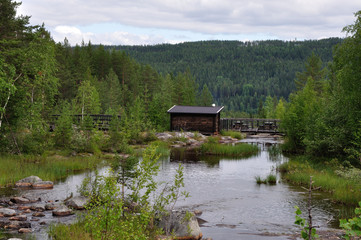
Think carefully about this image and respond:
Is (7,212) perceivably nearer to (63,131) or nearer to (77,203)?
(77,203)

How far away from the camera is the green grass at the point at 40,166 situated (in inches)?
873

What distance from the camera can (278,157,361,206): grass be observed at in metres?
18.9

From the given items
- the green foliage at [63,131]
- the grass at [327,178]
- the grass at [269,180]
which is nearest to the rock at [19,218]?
the grass at [327,178]

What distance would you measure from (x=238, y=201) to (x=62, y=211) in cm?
823

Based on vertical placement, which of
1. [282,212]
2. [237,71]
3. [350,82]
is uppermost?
[237,71]

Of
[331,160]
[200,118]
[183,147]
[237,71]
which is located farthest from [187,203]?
[237,71]

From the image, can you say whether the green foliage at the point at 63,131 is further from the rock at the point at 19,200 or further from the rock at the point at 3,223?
the rock at the point at 3,223

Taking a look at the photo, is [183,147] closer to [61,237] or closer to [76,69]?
[61,237]

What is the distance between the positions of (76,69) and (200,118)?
29.7 metres

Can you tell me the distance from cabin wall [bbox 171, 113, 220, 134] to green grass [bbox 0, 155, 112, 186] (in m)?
24.4

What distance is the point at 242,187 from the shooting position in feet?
75.7

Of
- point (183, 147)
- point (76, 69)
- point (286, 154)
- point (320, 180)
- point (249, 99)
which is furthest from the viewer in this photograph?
point (249, 99)

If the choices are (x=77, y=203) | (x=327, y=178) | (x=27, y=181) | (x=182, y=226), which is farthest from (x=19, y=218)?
(x=327, y=178)

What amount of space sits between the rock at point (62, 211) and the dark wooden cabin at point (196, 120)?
117 feet
